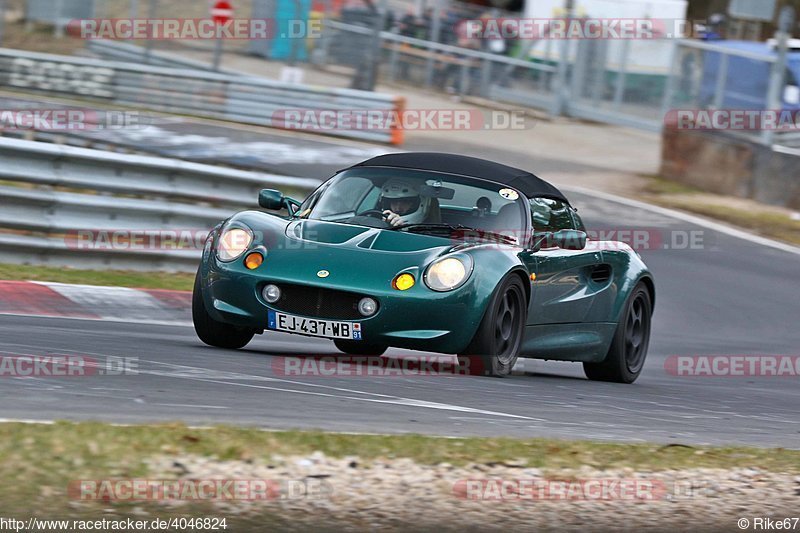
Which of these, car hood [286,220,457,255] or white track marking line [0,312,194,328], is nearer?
car hood [286,220,457,255]

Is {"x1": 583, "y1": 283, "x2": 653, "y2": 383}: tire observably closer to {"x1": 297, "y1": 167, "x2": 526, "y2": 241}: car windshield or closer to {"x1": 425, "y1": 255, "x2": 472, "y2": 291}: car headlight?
{"x1": 297, "y1": 167, "x2": 526, "y2": 241}: car windshield

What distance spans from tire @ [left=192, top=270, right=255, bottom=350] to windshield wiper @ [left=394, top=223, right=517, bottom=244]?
1082mm

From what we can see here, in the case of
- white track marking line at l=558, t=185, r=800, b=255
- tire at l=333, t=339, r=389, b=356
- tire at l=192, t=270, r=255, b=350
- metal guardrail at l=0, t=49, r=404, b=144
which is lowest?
white track marking line at l=558, t=185, r=800, b=255

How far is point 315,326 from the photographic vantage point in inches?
293

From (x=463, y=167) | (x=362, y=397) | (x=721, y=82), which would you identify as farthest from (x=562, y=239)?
(x=721, y=82)

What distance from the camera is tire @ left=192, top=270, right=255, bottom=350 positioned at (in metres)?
7.94

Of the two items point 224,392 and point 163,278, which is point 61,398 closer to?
point 224,392

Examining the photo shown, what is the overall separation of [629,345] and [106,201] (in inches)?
169

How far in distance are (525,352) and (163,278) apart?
432 cm

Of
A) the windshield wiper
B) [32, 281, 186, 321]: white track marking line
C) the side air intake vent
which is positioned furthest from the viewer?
[32, 281, 186, 321]: white track marking line

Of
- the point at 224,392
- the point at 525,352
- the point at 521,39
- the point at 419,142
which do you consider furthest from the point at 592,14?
the point at 224,392

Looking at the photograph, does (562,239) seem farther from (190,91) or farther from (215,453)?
(190,91)

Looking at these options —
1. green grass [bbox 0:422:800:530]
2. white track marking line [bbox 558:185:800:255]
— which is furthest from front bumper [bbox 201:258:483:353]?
white track marking line [bbox 558:185:800:255]

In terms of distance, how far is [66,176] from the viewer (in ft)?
36.6
